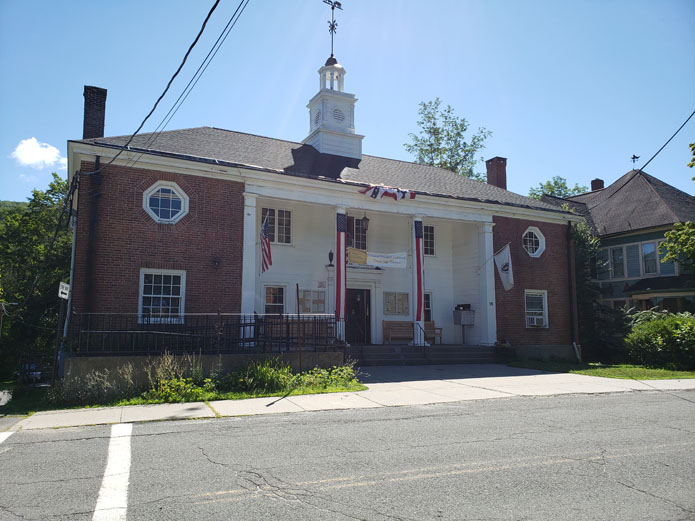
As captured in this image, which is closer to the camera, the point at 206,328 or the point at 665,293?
the point at 206,328

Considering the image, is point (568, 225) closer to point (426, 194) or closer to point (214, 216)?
point (426, 194)

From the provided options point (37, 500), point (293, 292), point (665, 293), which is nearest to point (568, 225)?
point (665, 293)

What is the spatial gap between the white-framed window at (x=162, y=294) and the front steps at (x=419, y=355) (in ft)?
17.1

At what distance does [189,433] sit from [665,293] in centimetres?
2400

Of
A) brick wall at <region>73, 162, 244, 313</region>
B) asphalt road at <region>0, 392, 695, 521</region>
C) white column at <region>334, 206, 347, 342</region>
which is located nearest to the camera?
asphalt road at <region>0, 392, 695, 521</region>

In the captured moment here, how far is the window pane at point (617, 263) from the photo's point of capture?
27.4 m

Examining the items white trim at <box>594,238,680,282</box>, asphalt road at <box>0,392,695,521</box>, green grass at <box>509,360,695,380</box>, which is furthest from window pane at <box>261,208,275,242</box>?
white trim at <box>594,238,680,282</box>

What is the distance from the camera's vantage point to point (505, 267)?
65.7ft

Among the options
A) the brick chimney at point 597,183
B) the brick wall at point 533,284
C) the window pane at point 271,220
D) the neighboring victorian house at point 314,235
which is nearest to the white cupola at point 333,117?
the neighboring victorian house at point 314,235

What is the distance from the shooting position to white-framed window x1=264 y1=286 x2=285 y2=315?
60.1 ft

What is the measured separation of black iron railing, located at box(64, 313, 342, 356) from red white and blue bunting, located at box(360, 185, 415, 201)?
14.8 feet

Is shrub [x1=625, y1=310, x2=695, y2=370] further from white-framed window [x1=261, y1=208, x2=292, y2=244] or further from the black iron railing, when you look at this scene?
white-framed window [x1=261, y1=208, x2=292, y2=244]

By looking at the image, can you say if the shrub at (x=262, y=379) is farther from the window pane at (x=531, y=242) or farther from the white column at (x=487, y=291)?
the window pane at (x=531, y=242)

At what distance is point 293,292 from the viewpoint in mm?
18641
